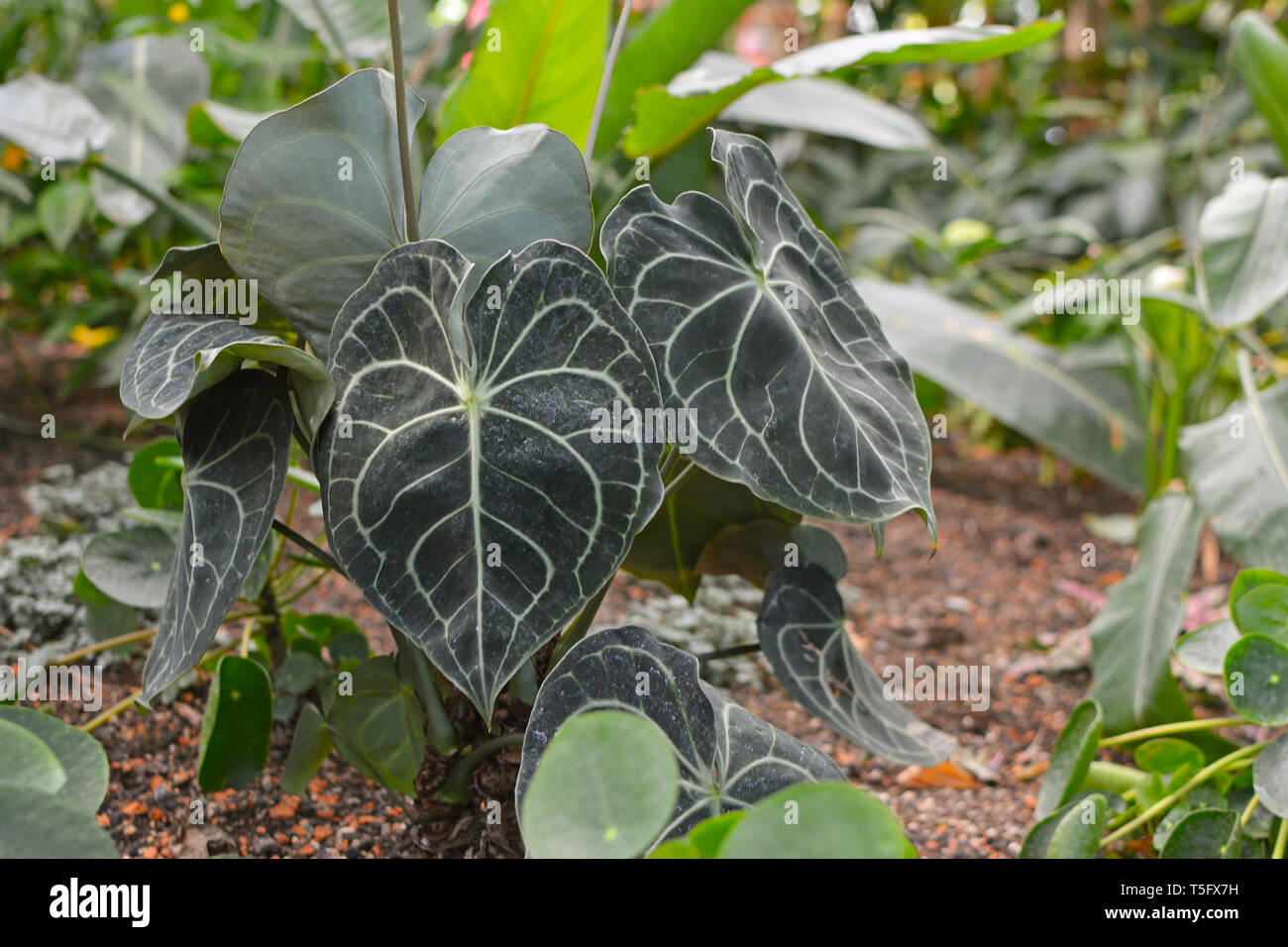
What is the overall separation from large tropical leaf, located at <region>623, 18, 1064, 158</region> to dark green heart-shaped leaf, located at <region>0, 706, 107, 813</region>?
3.64ft

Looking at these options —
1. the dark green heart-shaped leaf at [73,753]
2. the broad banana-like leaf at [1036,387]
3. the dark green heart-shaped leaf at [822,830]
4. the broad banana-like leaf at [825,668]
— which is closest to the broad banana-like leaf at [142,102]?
the dark green heart-shaped leaf at [73,753]

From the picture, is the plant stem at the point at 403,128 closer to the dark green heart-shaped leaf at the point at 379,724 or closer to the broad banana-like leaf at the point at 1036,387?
the dark green heart-shaped leaf at the point at 379,724

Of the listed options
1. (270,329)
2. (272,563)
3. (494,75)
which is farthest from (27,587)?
(494,75)

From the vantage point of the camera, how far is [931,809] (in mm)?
1206

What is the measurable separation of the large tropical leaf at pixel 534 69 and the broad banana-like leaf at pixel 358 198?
1.57 feet

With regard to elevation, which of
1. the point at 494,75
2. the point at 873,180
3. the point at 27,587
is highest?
Answer: the point at 873,180

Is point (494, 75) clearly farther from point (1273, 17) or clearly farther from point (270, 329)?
point (1273, 17)

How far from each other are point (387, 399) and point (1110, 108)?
414 centimetres

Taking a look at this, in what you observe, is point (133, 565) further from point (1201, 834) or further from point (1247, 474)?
point (1247, 474)

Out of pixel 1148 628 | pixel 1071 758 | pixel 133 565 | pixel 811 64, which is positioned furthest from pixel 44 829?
pixel 1148 628

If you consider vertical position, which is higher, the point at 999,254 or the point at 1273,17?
the point at 1273,17

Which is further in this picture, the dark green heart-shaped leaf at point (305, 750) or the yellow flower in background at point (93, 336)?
the yellow flower in background at point (93, 336)

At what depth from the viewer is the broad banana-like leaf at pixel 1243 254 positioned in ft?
4.67

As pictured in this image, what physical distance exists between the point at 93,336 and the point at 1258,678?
9.46 feet
